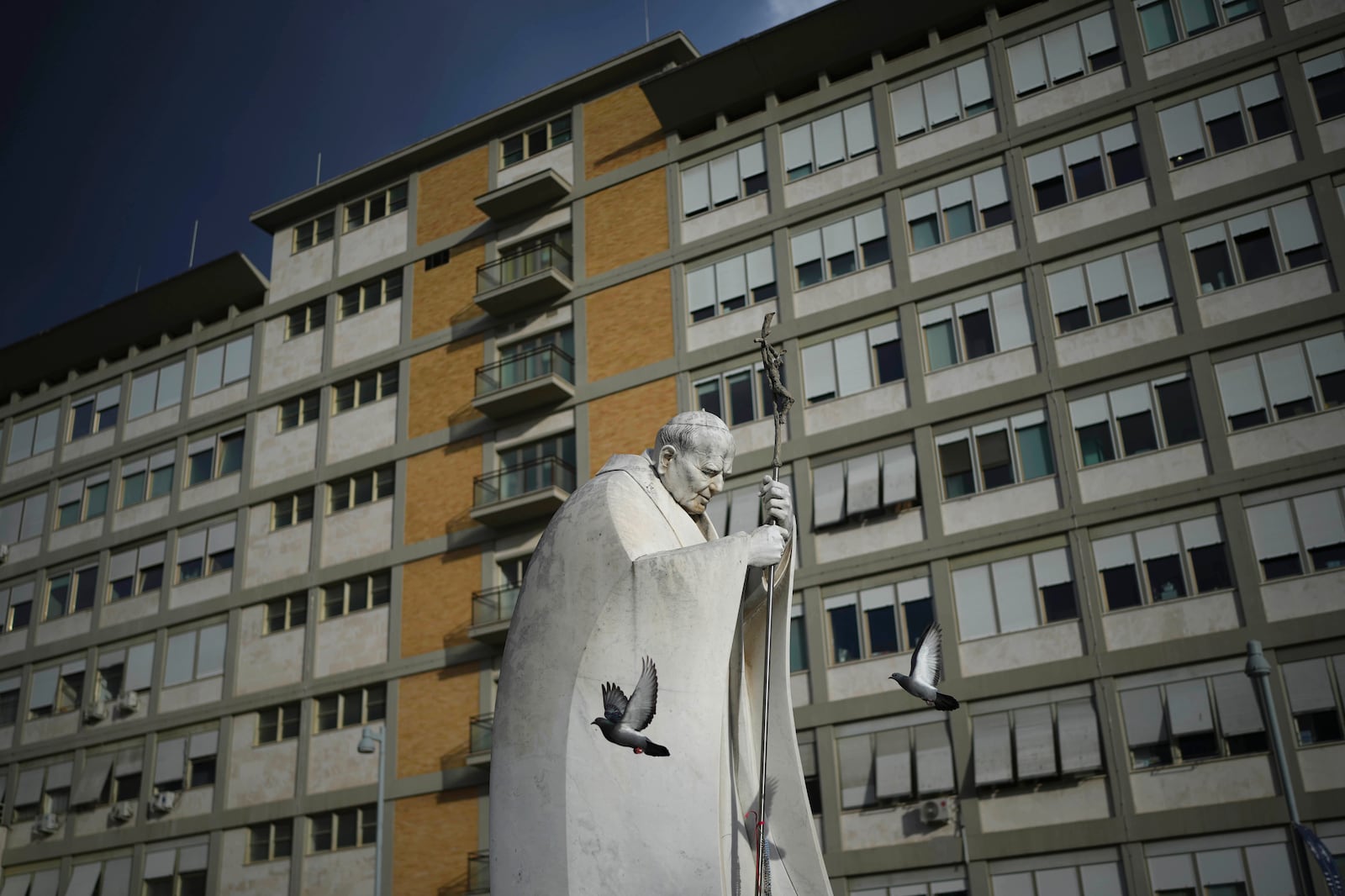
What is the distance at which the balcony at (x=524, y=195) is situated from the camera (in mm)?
41656

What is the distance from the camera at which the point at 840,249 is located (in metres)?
36.3

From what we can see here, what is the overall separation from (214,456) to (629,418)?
1643cm

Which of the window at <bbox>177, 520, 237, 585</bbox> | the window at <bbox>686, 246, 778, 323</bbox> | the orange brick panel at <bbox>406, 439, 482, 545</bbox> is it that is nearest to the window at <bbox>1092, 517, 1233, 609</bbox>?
the window at <bbox>686, 246, 778, 323</bbox>

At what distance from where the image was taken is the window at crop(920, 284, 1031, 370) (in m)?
33.1

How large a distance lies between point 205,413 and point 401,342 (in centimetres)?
853

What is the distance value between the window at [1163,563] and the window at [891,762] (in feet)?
16.2

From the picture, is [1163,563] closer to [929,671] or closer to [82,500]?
[929,671]

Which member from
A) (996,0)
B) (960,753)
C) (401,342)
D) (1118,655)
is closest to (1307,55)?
(996,0)

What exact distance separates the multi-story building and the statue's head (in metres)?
22.4

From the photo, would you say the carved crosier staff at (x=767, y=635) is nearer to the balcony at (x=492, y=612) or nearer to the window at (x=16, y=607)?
the balcony at (x=492, y=612)

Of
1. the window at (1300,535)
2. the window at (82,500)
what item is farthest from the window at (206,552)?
the window at (1300,535)

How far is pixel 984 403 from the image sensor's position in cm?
3275

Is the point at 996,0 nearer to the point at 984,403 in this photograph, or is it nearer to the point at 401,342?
the point at 984,403

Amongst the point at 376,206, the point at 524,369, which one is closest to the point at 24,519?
the point at 376,206
